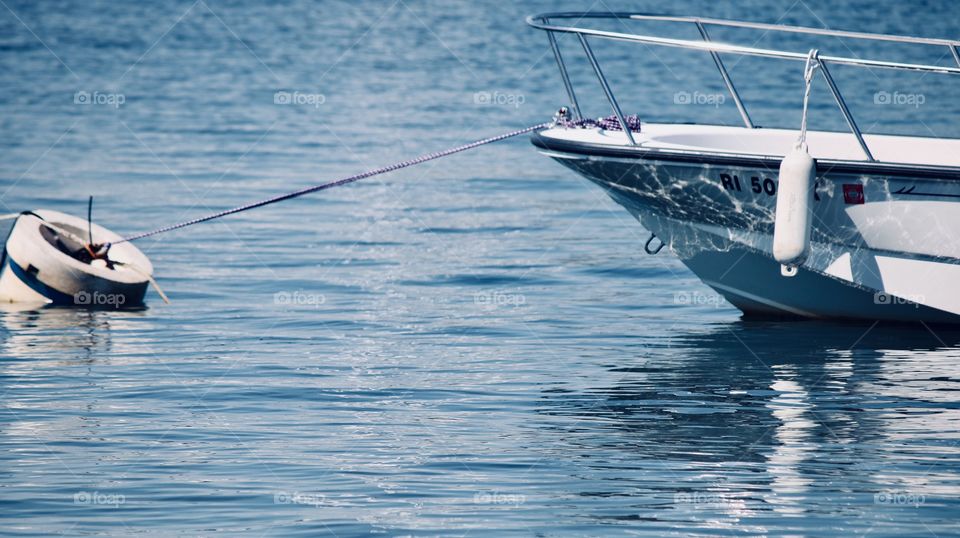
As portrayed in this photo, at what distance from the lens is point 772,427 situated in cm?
896

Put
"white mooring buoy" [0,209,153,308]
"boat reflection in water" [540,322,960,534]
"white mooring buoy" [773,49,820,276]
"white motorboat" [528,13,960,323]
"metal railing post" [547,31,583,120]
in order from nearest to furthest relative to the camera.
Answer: "boat reflection in water" [540,322,960,534], "white mooring buoy" [773,49,820,276], "white motorboat" [528,13,960,323], "metal railing post" [547,31,583,120], "white mooring buoy" [0,209,153,308]

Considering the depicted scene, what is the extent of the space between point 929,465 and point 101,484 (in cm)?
441

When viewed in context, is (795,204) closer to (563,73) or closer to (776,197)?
(776,197)

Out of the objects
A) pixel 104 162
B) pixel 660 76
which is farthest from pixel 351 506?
pixel 660 76

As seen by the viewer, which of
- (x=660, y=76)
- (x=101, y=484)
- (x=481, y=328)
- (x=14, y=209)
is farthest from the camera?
(x=660, y=76)

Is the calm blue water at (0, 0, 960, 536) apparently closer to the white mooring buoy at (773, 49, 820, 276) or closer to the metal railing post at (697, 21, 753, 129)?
the white mooring buoy at (773, 49, 820, 276)

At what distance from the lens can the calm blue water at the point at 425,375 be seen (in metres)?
7.49

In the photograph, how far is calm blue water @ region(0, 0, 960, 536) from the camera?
7488mm

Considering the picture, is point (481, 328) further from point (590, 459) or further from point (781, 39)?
point (781, 39)

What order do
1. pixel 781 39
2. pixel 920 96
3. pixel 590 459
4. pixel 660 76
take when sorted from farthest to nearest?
Answer: 1. pixel 781 39
2. pixel 660 76
3. pixel 920 96
4. pixel 590 459

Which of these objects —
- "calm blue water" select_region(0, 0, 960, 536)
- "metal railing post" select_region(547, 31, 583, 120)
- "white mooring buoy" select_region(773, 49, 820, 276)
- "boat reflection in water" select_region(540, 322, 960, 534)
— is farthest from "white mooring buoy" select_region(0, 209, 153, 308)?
"white mooring buoy" select_region(773, 49, 820, 276)

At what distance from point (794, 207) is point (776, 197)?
502mm

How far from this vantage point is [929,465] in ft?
26.6

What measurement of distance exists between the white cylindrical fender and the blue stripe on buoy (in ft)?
19.5
